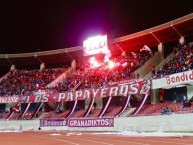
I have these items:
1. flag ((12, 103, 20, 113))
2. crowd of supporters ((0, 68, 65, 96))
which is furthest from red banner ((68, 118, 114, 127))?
flag ((12, 103, 20, 113))

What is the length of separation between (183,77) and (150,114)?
5290 millimetres

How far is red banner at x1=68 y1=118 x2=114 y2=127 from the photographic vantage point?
1531 inches

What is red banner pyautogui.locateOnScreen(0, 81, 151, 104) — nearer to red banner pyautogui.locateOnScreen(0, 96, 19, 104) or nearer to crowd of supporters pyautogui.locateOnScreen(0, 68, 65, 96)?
red banner pyautogui.locateOnScreen(0, 96, 19, 104)

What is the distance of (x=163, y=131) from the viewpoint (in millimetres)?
31828

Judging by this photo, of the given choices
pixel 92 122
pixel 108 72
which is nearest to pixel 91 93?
pixel 92 122

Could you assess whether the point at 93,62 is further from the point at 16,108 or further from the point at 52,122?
the point at 52,122

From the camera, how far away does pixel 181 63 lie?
37375 mm

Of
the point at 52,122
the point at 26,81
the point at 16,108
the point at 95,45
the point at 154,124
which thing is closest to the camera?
the point at 154,124

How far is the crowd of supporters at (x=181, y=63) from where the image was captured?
35287 millimetres

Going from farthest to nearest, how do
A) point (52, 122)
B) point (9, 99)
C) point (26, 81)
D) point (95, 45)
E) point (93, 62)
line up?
point (26, 81), point (93, 62), point (95, 45), point (9, 99), point (52, 122)

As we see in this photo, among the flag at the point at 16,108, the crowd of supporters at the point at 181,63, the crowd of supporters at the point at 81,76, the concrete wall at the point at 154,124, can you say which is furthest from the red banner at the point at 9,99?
the crowd of supporters at the point at 181,63

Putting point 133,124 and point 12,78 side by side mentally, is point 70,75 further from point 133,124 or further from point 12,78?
point 133,124

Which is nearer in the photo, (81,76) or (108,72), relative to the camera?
(108,72)

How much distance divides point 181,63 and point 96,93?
12533 mm
